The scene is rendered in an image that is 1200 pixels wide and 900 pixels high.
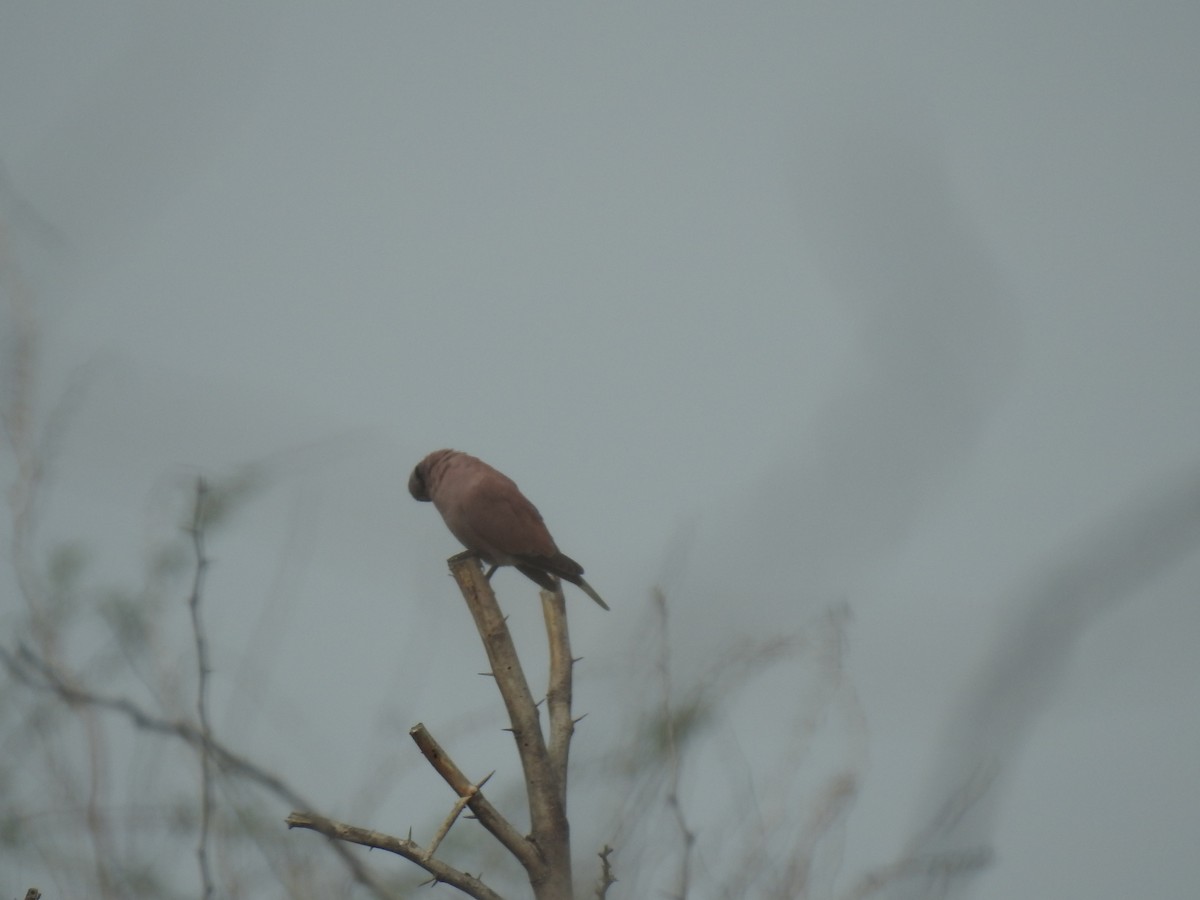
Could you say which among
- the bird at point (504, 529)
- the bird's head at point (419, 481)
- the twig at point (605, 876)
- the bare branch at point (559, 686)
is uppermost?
the bird's head at point (419, 481)

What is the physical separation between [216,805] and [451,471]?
155 cm

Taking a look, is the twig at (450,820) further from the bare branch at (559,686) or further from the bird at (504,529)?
the bird at (504,529)

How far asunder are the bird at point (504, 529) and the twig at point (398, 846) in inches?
54.1

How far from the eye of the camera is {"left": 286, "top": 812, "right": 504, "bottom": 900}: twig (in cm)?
232

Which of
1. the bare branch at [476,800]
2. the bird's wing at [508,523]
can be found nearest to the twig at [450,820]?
the bare branch at [476,800]

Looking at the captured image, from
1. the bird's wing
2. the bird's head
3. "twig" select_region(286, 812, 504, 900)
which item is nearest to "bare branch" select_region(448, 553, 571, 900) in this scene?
"twig" select_region(286, 812, 504, 900)

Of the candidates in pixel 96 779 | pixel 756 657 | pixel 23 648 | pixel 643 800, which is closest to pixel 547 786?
pixel 643 800

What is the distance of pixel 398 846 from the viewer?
2400mm

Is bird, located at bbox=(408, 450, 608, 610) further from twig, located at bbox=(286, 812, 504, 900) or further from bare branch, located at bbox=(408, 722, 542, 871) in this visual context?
twig, located at bbox=(286, 812, 504, 900)

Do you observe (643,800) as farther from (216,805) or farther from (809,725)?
(216,805)

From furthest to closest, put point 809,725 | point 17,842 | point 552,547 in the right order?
1. point 552,547
2. point 17,842
3. point 809,725

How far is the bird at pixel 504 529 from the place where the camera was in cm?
381

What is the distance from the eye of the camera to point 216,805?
2775 mm

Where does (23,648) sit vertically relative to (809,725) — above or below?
above
